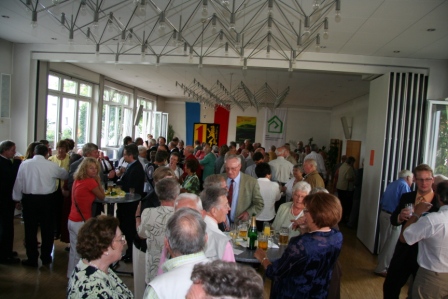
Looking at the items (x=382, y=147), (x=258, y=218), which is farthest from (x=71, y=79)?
(x=382, y=147)

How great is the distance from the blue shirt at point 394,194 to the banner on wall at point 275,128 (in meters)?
11.4

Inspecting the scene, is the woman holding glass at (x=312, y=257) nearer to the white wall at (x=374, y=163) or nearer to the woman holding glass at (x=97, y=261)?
the woman holding glass at (x=97, y=261)

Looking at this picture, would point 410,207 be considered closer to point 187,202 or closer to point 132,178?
point 187,202

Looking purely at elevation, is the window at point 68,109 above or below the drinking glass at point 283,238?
above

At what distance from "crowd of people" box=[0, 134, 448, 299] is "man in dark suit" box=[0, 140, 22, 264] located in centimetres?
1

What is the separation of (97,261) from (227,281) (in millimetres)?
1133

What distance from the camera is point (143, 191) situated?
531cm

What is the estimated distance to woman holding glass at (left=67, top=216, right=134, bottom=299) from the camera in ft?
5.92

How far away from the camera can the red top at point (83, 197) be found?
3.80 m

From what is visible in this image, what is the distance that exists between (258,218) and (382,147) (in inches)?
113

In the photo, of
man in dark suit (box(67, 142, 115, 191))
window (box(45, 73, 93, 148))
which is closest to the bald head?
man in dark suit (box(67, 142, 115, 191))

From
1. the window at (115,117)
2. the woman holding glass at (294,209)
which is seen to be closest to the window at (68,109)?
the window at (115,117)

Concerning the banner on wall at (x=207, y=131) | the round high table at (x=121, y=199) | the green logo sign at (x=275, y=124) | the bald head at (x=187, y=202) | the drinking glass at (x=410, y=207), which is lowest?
the round high table at (x=121, y=199)

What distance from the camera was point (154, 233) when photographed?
2.66 m
